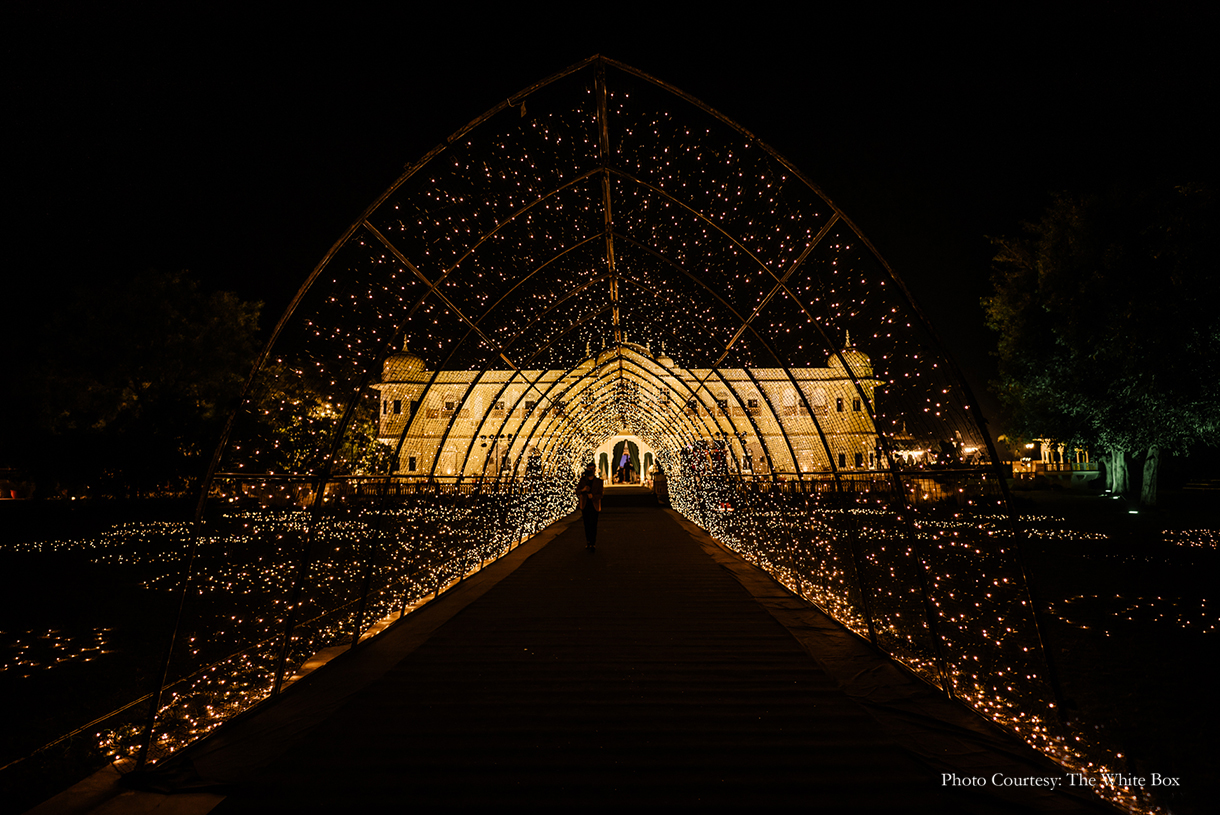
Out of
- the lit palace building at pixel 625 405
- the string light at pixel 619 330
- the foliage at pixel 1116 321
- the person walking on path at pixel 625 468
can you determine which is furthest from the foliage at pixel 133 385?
the person walking on path at pixel 625 468

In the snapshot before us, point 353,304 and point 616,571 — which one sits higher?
point 353,304

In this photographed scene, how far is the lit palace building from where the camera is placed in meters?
7.76

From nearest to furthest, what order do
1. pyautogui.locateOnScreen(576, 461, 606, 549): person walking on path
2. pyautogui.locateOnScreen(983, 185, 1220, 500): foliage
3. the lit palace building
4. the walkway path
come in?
the walkway path
the lit palace building
pyautogui.locateOnScreen(576, 461, 606, 549): person walking on path
pyautogui.locateOnScreen(983, 185, 1220, 500): foliage

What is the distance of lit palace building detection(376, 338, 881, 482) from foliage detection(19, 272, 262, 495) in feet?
22.8

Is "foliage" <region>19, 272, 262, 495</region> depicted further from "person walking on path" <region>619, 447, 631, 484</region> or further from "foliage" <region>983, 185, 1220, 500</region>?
"person walking on path" <region>619, 447, 631, 484</region>

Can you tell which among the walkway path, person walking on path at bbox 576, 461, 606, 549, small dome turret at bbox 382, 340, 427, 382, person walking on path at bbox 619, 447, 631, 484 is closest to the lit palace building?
small dome turret at bbox 382, 340, 427, 382

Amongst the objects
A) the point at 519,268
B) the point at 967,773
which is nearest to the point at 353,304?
the point at 519,268

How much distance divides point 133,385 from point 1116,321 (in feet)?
95.6

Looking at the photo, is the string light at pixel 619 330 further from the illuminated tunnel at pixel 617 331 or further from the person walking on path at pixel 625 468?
the person walking on path at pixel 625 468

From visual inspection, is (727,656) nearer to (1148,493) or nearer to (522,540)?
(522,540)

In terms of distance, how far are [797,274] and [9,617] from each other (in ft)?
27.2

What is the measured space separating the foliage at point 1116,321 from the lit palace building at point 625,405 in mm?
5589

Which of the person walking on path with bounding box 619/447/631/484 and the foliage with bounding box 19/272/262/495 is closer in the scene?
the foliage with bounding box 19/272/262/495

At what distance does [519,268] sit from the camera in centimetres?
800
